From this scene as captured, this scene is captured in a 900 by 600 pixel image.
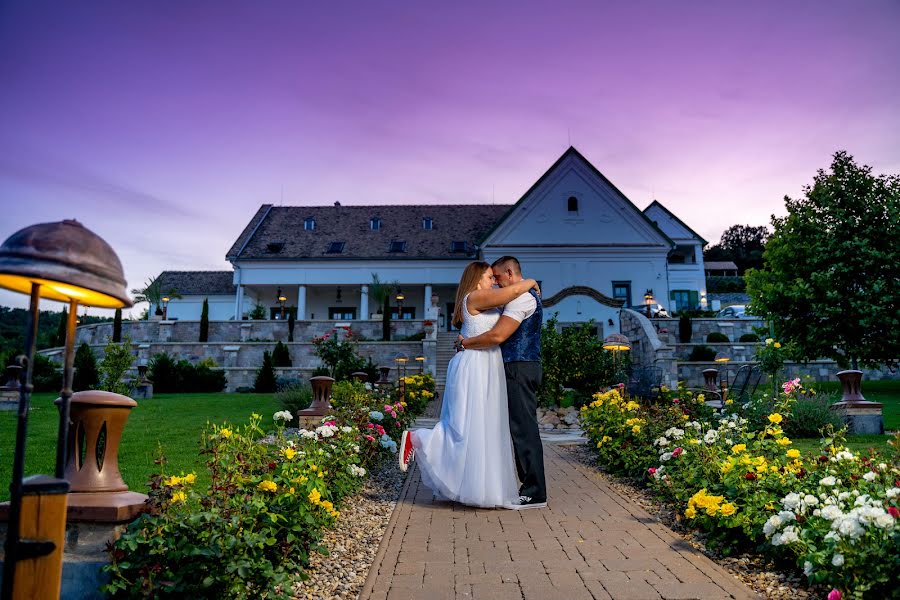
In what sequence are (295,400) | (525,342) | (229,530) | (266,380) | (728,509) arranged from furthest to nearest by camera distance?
(266,380) → (295,400) → (525,342) → (728,509) → (229,530)

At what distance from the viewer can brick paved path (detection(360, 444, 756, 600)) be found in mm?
3230

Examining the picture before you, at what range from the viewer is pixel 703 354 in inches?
900

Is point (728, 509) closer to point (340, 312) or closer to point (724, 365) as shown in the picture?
point (724, 365)

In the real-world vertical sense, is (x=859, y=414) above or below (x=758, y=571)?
above

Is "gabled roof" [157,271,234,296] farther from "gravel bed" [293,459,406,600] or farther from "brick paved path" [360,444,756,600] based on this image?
"brick paved path" [360,444,756,600]

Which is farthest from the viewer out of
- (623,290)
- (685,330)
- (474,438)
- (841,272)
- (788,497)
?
(623,290)

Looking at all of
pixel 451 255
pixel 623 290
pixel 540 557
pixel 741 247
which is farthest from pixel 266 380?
pixel 741 247

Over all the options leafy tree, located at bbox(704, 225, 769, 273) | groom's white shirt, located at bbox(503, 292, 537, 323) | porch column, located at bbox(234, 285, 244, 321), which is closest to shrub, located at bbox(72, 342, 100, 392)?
porch column, located at bbox(234, 285, 244, 321)

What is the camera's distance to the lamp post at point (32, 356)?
195 cm

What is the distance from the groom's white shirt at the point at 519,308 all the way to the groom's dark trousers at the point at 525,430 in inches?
17.4

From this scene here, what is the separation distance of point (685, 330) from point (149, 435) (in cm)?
2119

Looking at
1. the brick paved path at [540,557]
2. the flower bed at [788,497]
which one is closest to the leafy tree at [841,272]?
the flower bed at [788,497]

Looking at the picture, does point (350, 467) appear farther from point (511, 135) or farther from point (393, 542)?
point (511, 135)

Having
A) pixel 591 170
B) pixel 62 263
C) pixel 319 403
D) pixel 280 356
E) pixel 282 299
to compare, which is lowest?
pixel 319 403
